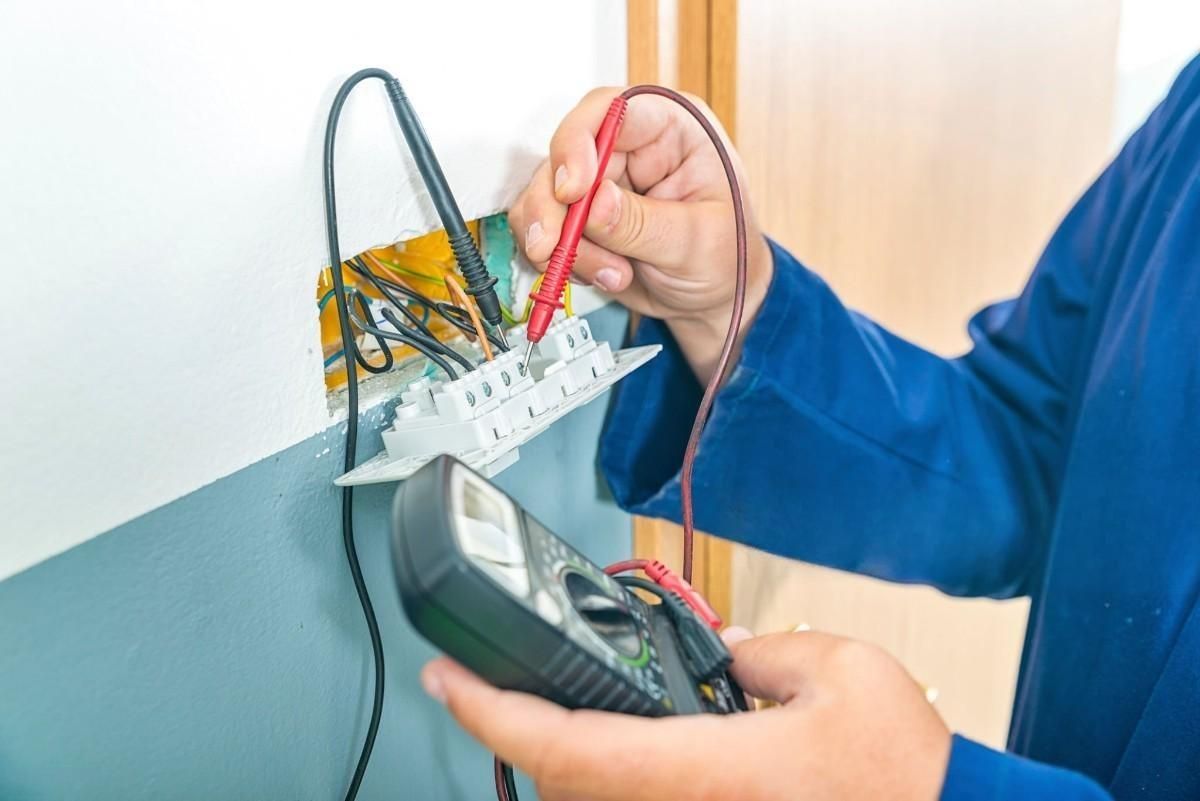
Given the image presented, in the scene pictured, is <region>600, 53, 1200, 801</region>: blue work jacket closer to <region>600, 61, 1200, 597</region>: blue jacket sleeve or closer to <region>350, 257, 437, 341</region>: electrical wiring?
<region>600, 61, 1200, 597</region>: blue jacket sleeve

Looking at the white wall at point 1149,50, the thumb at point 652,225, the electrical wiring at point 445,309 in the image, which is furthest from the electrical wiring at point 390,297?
the white wall at point 1149,50

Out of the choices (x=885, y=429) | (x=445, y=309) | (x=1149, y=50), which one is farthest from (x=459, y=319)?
(x=1149, y=50)

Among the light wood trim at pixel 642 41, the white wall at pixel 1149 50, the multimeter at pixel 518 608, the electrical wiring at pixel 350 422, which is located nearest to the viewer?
the multimeter at pixel 518 608

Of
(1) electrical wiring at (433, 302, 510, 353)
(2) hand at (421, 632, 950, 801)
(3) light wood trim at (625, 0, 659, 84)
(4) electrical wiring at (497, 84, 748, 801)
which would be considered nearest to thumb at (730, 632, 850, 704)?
(2) hand at (421, 632, 950, 801)

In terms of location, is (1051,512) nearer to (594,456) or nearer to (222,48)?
(594,456)

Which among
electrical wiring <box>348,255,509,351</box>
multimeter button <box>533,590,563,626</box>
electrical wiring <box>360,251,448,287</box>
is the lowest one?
multimeter button <box>533,590,563,626</box>

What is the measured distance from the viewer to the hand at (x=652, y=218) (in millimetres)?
485

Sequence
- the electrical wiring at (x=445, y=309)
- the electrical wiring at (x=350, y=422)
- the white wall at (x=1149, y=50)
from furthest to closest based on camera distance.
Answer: the white wall at (x=1149, y=50), the electrical wiring at (x=445, y=309), the electrical wiring at (x=350, y=422)

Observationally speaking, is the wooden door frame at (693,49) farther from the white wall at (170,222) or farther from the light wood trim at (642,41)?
the white wall at (170,222)

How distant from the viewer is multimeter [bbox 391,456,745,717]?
10.2 inches

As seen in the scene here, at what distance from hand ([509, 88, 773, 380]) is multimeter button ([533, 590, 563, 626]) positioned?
0.78 feet

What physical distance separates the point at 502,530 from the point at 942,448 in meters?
0.47

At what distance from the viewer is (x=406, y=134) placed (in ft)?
1.40

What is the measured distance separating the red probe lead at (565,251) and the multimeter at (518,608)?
0.15 m
